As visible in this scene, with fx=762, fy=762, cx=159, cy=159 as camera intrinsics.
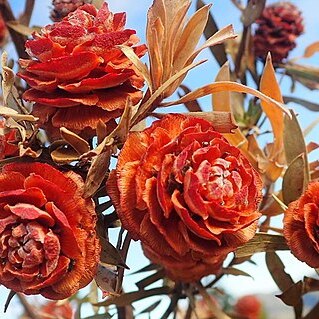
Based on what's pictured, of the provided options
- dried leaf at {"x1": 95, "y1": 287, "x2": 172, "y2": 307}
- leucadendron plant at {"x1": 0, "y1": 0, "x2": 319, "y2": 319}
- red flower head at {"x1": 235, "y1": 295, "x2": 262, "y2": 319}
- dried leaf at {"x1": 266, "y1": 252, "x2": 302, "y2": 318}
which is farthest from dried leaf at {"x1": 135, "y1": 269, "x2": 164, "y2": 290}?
red flower head at {"x1": 235, "y1": 295, "x2": 262, "y2": 319}

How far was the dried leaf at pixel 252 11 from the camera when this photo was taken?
2.85ft

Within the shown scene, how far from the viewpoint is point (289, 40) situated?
100 centimetres

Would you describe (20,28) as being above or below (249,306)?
above

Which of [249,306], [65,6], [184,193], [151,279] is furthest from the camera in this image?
[249,306]

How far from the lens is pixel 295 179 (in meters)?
0.59

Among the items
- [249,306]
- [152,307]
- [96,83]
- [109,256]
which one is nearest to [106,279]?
[109,256]

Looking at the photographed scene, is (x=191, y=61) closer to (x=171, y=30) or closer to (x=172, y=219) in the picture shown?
(x=171, y=30)

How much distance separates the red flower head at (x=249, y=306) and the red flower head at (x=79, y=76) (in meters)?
0.84

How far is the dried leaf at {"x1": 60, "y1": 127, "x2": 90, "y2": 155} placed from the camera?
454 mm

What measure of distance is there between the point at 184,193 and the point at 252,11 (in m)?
0.49

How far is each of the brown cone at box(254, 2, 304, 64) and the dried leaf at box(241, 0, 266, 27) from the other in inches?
4.0

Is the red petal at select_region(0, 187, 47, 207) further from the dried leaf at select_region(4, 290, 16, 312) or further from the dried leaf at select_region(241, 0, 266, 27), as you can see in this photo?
the dried leaf at select_region(241, 0, 266, 27)

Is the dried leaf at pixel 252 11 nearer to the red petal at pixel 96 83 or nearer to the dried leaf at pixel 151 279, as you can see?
the dried leaf at pixel 151 279

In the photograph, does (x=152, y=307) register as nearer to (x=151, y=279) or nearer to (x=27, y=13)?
(x=151, y=279)
